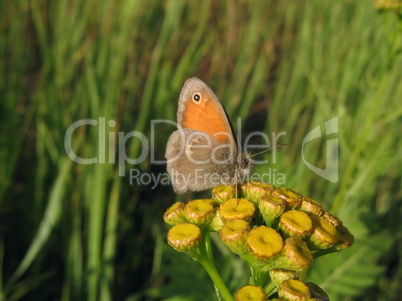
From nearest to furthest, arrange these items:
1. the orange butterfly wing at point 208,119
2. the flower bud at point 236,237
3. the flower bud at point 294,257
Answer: the flower bud at point 294,257 < the flower bud at point 236,237 < the orange butterfly wing at point 208,119

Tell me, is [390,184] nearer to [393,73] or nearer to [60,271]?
[393,73]

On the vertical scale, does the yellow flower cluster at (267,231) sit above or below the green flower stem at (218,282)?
above

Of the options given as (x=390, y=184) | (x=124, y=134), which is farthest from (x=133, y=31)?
(x=390, y=184)

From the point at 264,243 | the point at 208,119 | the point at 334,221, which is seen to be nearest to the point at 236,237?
the point at 264,243

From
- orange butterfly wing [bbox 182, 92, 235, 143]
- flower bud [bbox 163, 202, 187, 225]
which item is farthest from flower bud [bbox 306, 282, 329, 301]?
orange butterfly wing [bbox 182, 92, 235, 143]

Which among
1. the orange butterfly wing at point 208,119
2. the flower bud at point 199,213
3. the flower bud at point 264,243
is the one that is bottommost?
the flower bud at point 199,213

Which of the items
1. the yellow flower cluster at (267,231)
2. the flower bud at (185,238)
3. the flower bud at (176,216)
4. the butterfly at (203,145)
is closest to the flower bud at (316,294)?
the yellow flower cluster at (267,231)

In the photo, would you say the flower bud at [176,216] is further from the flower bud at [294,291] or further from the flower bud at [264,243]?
the flower bud at [294,291]
